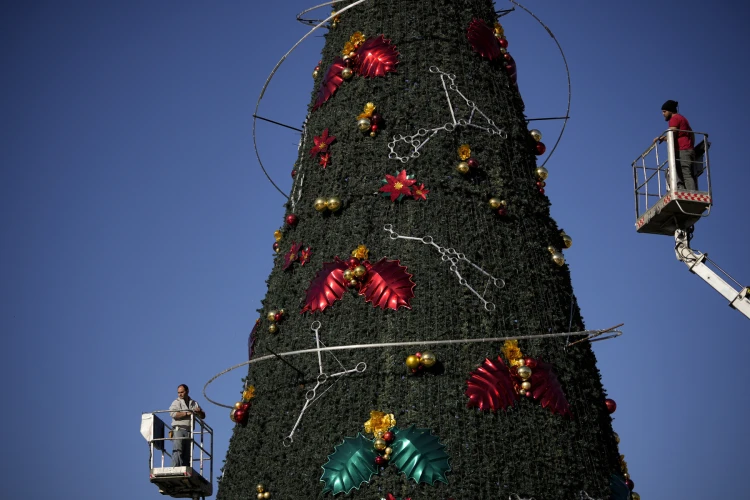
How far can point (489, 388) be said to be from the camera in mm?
9117

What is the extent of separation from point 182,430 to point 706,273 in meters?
6.26

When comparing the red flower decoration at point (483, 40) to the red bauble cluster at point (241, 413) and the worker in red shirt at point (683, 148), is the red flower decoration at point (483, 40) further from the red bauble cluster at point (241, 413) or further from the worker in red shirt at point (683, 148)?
the red bauble cluster at point (241, 413)

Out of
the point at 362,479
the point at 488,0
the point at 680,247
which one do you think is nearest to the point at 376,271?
the point at 362,479

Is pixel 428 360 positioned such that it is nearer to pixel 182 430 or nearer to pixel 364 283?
pixel 364 283

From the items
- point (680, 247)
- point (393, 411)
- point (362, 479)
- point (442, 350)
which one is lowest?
point (362, 479)

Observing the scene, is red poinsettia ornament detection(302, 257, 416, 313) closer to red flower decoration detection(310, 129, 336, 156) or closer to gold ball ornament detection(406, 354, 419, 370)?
gold ball ornament detection(406, 354, 419, 370)

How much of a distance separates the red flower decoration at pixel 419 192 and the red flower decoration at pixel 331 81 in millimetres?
1952

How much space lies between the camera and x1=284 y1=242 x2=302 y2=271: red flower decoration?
1064cm

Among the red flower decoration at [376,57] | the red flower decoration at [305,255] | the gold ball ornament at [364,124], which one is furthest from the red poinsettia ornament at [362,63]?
the red flower decoration at [305,255]

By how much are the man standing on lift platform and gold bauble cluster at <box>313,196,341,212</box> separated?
123 inches

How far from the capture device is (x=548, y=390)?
367 inches

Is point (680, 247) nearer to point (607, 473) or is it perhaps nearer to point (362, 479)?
point (607, 473)

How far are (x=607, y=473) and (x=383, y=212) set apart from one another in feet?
11.0

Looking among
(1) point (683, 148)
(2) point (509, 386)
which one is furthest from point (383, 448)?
(1) point (683, 148)
